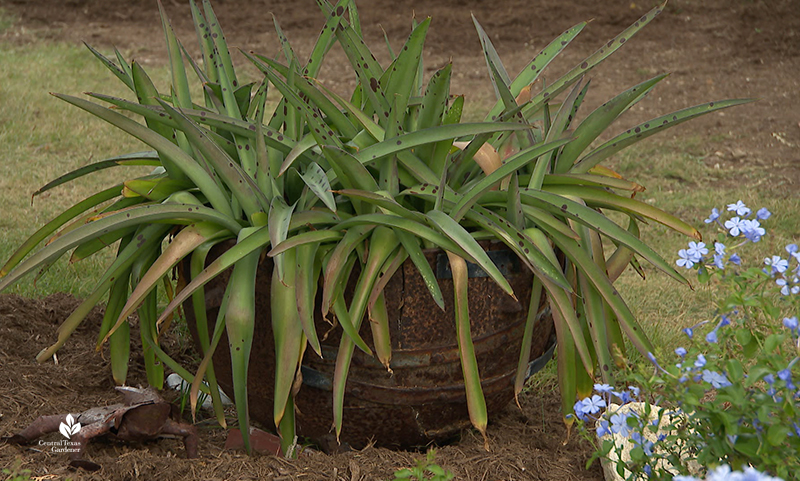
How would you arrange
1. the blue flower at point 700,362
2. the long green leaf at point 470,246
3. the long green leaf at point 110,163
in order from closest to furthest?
the blue flower at point 700,362
the long green leaf at point 470,246
the long green leaf at point 110,163

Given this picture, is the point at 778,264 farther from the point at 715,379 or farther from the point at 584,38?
the point at 584,38

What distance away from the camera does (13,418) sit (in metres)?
2.18

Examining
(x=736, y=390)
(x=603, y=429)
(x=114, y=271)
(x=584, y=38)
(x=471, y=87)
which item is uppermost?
(x=584, y=38)

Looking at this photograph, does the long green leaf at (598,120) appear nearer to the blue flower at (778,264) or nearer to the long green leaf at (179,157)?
the blue flower at (778,264)

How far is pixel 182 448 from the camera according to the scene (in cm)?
214

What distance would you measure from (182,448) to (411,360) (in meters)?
Result: 0.68

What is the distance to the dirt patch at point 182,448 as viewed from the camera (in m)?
1.96

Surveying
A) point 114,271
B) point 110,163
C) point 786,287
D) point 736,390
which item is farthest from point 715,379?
point 110,163

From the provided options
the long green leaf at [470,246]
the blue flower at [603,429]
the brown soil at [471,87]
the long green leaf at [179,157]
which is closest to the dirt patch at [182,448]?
the brown soil at [471,87]

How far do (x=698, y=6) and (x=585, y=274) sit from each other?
6.98 metres

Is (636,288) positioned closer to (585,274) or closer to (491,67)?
(585,274)

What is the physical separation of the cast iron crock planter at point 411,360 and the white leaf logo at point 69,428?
0.40 meters

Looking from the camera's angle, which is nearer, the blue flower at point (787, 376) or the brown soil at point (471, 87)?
the blue flower at point (787, 376)

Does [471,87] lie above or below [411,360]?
above
